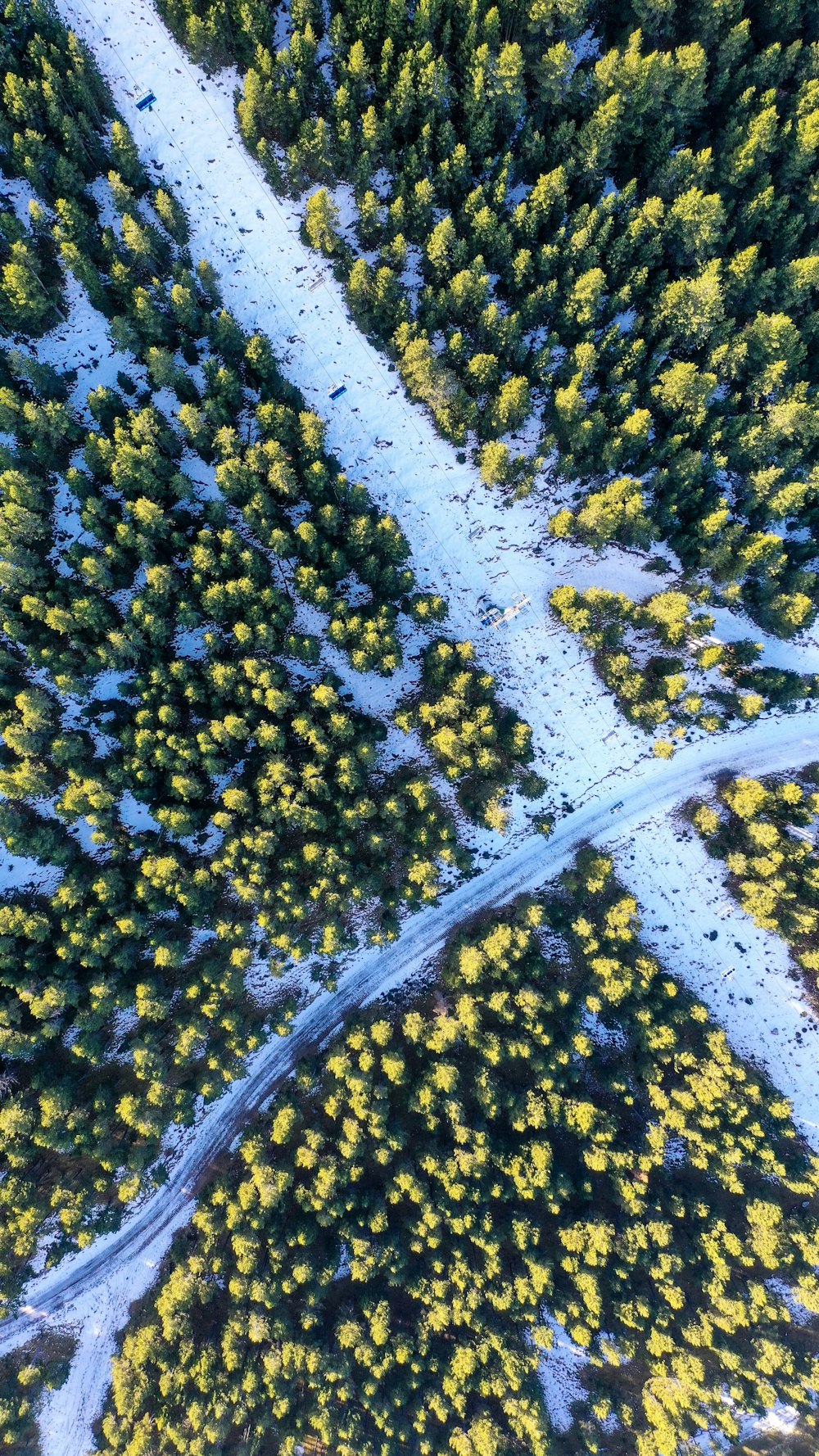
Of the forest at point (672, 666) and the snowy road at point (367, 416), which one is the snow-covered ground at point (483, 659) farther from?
the forest at point (672, 666)

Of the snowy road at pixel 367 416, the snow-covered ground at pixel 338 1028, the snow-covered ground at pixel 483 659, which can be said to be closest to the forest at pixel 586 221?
the snowy road at pixel 367 416

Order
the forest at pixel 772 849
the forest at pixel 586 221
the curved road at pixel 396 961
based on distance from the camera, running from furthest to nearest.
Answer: the forest at pixel 772 849 < the curved road at pixel 396 961 < the forest at pixel 586 221

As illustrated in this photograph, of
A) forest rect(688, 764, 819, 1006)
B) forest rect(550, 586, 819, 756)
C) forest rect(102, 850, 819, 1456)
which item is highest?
forest rect(550, 586, 819, 756)

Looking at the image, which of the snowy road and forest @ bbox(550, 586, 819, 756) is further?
forest @ bbox(550, 586, 819, 756)

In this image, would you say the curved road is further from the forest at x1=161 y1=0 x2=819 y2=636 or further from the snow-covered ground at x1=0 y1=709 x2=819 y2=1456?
the forest at x1=161 y1=0 x2=819 y2=636

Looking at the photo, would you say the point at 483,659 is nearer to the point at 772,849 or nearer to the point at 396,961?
the point at 396,961

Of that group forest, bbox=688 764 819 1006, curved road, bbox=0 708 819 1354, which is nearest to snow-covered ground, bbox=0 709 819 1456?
curved road, bbox=0 708 819 1354
